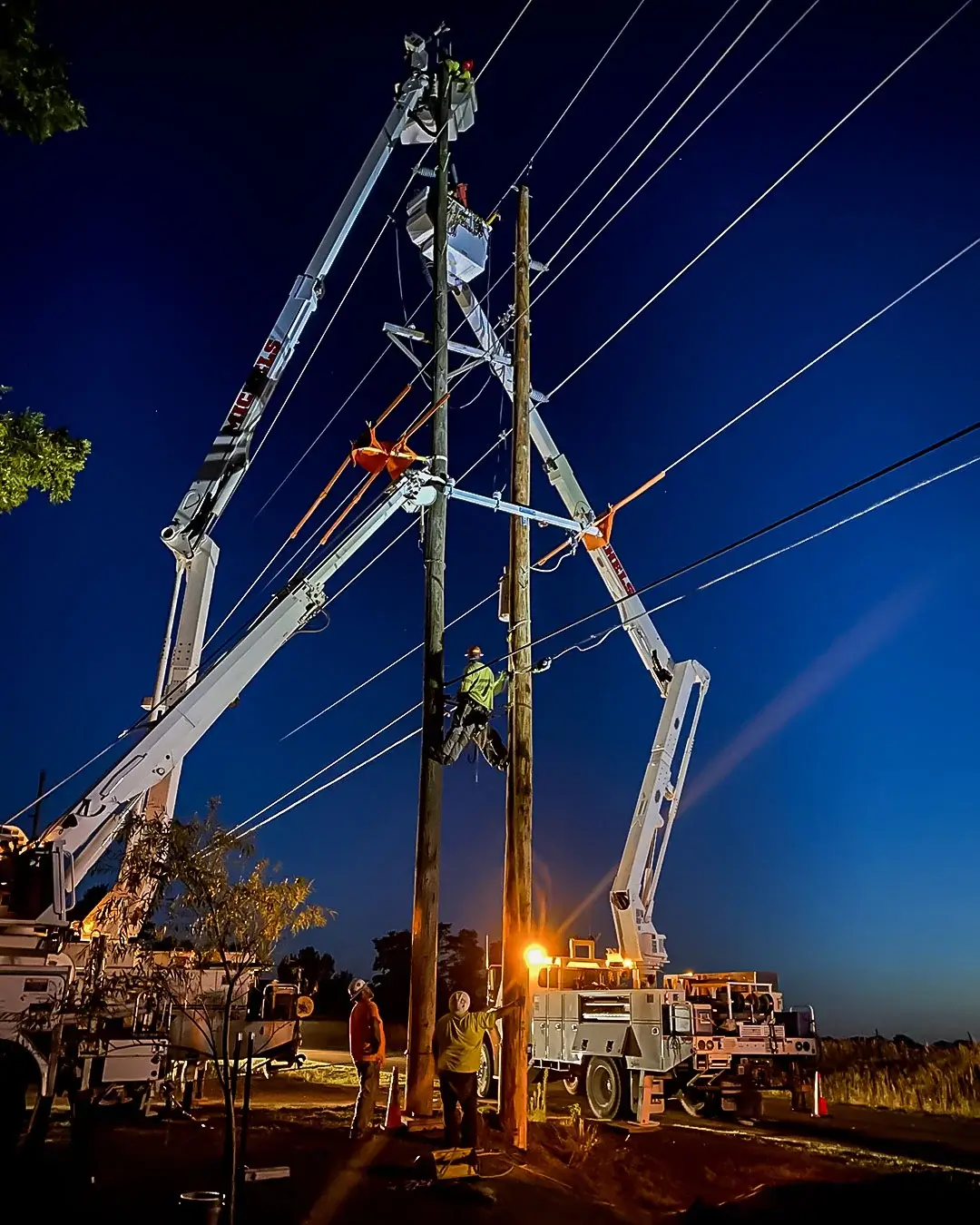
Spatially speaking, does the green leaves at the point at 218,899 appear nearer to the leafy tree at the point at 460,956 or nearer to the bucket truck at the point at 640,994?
the bucket truck at the point at 640,994

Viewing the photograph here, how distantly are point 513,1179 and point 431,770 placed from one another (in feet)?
15.4

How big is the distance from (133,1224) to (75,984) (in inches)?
140

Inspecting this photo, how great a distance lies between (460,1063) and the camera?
942 centimetres

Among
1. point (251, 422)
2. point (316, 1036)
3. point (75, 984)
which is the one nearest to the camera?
point (75, 984)

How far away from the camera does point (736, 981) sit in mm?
15266

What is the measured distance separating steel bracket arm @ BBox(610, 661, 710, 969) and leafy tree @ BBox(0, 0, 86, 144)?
44.8ft

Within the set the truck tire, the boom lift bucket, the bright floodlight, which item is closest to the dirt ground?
the truck tire

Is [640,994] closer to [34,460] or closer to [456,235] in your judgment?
[34,460]

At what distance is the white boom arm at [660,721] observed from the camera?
16938 mm

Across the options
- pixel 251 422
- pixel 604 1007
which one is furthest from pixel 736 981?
pixel 251 422

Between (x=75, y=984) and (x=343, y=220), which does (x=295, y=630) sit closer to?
(x=75, y=984)

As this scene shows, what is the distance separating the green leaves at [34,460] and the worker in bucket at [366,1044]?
7031 millimetres

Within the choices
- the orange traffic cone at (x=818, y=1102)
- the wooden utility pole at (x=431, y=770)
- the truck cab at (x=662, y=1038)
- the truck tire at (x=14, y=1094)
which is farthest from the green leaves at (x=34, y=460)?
the orange traffic cone at (x=818, y=1102)

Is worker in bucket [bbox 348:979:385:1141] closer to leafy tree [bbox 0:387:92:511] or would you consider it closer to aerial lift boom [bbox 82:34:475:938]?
aerial lift boom [bbox 82:34:475:938]
